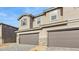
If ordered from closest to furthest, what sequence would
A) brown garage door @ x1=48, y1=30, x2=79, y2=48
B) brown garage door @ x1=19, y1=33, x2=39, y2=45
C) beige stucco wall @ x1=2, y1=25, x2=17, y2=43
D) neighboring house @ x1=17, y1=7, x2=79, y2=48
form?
1. brown garage door @ x1=48, y1=30, x2=79, y2=48
2. neighboring house @ x1=17, y1=7, x2=79, y2=48
3. brown garage door @ x1=19, y1=33, x2=39, y2=45
4. beige stucco wall @ x1=2, y1=25, x2=17, y2=43

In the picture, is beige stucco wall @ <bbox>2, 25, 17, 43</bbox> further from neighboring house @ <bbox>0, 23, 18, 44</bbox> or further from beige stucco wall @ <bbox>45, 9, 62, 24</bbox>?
beige stucco wall @ <bbox>45, 9, 62, 24</bbox>

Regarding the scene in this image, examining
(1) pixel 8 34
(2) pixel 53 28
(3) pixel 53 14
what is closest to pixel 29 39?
(2) pixel 53 28

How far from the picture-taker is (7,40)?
25.8 meters

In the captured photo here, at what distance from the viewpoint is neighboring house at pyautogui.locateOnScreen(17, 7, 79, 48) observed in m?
15.0

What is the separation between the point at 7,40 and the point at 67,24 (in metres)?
14.4

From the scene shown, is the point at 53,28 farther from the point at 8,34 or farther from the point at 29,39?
the point at 8,34

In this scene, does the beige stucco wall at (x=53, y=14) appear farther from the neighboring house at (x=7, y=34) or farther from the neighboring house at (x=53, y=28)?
the neighboring house at (x=7, y=34)

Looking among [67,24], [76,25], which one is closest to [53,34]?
[67,24]

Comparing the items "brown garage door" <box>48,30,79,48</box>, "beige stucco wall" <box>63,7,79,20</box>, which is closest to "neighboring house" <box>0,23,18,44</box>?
"brown garage door" <box>48,30,79,48</box>

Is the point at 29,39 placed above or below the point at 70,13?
below

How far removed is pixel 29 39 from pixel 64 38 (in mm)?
7101

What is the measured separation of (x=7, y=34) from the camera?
A: 2597 cm

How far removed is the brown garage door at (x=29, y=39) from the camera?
65.4 feet
